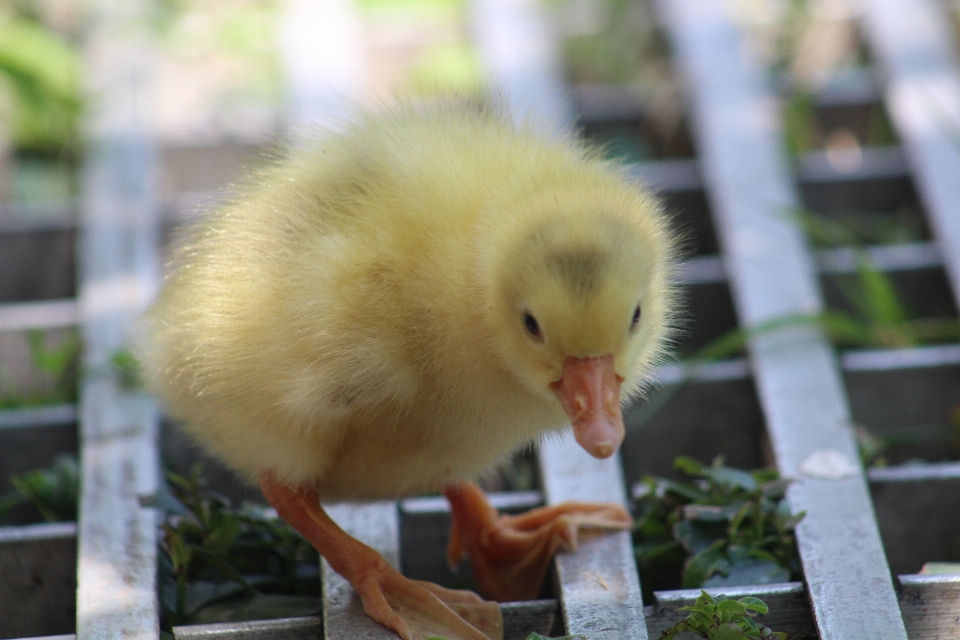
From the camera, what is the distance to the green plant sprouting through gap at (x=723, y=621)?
163 centimetres

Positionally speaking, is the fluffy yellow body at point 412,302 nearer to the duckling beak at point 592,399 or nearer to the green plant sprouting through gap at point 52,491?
the duckling beak at point 592,399

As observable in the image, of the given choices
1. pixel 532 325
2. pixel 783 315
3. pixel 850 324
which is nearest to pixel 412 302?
pixel 532 325

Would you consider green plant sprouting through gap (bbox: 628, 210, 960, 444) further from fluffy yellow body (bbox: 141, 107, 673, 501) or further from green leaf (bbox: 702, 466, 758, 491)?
fluffy yellow body (bbox: 141, 107, 673, 501)

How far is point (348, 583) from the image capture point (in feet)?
6.23

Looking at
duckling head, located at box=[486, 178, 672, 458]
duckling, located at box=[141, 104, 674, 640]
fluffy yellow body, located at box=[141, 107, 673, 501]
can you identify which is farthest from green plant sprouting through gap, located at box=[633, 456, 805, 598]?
duckling head, located at box=[486, 178, 672, 458]

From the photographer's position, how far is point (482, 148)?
5.98 feet

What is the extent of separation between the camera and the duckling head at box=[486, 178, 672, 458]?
1530 mm

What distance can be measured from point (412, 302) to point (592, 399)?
1.03 feet

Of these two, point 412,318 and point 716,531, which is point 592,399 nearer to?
point 412,318

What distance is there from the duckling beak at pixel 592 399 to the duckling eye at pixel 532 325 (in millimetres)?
55

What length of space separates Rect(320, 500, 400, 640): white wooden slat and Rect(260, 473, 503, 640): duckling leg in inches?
1.0

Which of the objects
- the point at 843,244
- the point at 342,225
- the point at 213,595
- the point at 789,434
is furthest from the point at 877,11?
the point at 213,595

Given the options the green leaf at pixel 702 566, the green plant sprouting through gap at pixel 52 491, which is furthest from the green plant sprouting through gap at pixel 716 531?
the green plant sprouting through gap at pixel 52 491

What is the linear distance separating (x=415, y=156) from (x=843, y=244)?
136 cm
